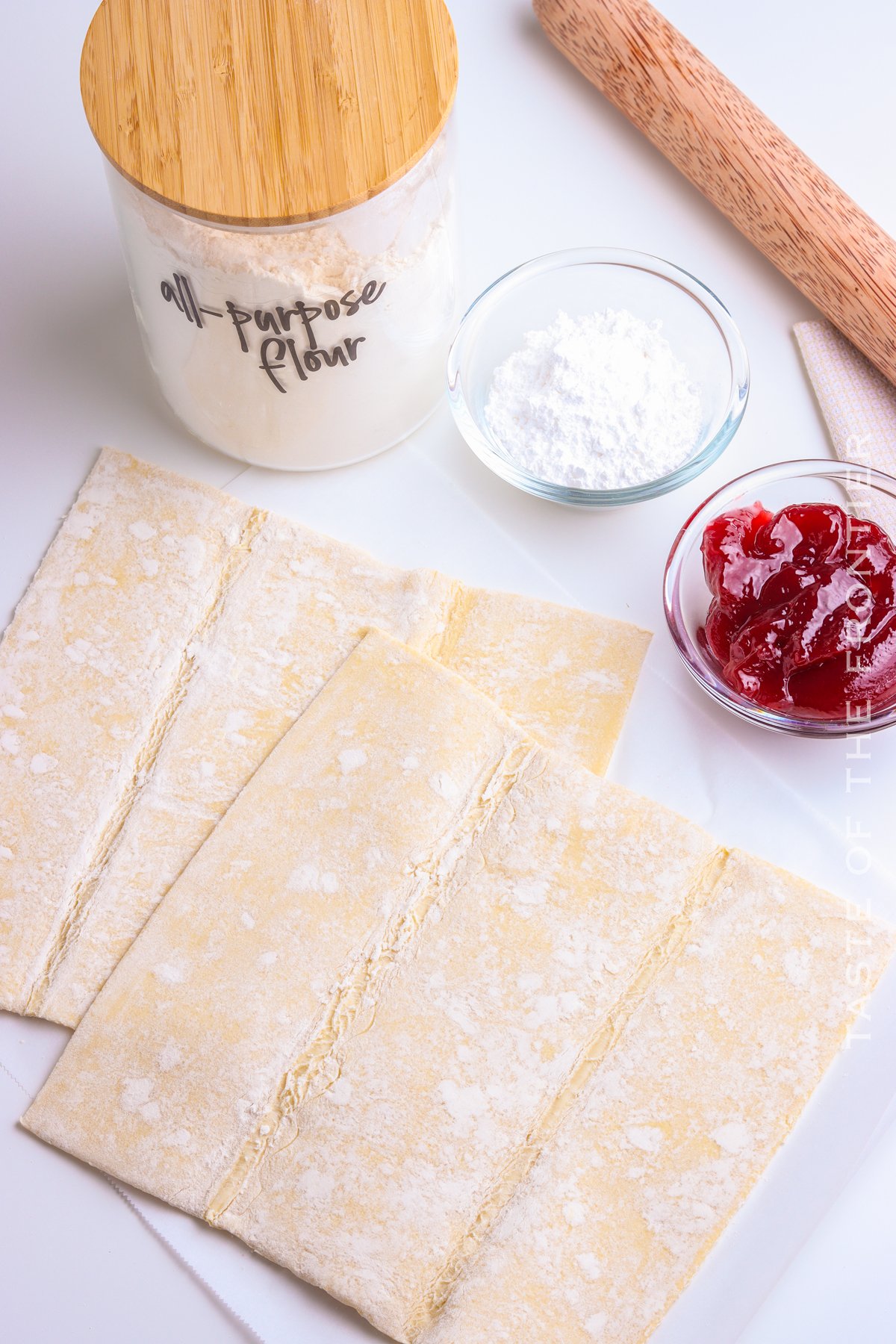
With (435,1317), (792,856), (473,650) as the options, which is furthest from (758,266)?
(435,1317)

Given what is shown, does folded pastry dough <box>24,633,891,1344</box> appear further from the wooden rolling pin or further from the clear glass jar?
the wooden rolling pin

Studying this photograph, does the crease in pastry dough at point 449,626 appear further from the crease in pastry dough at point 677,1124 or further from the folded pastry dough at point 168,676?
the crease in pastry dough at point 677,1124

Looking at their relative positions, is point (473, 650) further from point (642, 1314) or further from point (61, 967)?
point (642, 1314)

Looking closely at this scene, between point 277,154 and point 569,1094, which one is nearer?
point 277,154

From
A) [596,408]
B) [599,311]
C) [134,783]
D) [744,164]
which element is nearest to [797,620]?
[596,408]

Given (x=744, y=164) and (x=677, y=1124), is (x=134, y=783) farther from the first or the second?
(x=744, y=164)

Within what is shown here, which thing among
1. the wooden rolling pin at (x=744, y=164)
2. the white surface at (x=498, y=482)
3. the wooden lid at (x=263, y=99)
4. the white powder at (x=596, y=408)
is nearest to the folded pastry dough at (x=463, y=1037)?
the white surface at (x=498, y=482)

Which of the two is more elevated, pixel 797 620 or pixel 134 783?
pixel 797 620
